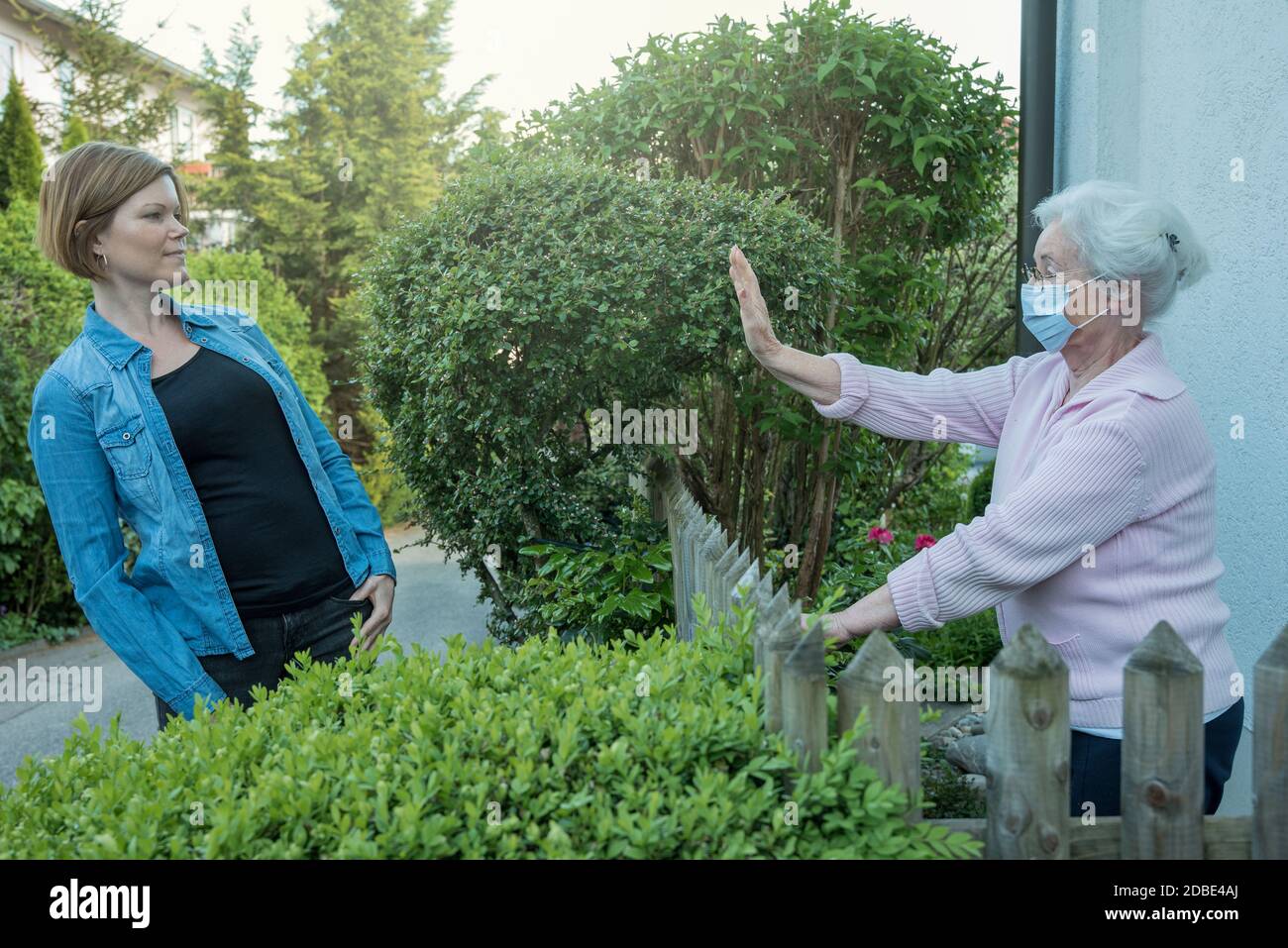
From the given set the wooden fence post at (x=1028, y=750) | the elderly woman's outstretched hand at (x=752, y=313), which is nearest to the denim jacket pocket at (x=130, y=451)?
the elderly woman's outstretched hand at (x=752, y=313)

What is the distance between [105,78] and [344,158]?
3.31 m

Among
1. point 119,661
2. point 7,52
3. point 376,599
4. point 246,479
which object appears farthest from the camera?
point 7,52

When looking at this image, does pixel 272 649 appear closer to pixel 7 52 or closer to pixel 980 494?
pixel 980 494

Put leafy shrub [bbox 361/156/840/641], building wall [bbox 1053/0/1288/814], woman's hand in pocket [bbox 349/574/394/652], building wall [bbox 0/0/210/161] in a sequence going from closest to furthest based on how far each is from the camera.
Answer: woman's hand in pocket [bbox 349/574/394/652] → building wall [bbox 1053/0/1288/814] → leafy shrub [bbox 361/156/840/641] → building wall [bbox 0/0/210/161]

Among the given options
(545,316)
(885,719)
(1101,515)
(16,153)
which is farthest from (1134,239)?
(16,153)

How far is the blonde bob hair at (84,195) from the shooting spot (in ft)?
8.85

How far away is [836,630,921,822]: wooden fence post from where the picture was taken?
1.70 metres

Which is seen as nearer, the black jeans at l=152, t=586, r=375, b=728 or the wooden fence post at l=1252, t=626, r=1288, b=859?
the wooden fence post at l=1252, t=626, r=1288, b=859

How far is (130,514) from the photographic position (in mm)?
2775

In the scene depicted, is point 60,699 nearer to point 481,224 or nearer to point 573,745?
point 481,224

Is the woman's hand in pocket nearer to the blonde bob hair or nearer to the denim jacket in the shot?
the denim jacket

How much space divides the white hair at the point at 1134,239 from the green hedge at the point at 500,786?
1.03 m

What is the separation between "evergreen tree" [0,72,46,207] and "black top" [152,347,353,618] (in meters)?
9.59

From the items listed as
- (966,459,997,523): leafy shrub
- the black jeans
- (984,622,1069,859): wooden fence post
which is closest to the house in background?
(966,459,997,523): leafy shrub
